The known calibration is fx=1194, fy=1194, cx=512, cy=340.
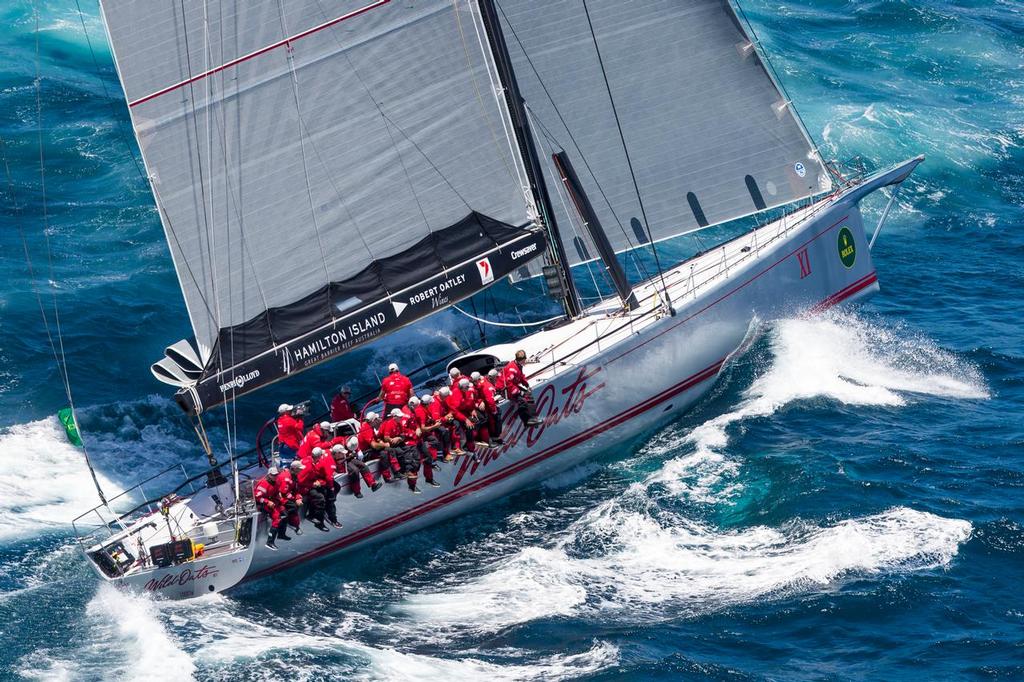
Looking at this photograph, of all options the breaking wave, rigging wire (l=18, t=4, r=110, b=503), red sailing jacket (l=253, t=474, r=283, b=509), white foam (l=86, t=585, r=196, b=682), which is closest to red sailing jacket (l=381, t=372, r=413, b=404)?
red sailing jacket (l=253, t=474, r=283, b=509)

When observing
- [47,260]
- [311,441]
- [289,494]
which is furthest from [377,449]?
[47,260]

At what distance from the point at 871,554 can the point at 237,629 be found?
26.7ft

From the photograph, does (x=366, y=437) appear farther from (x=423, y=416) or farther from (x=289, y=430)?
(x=289, y=430)

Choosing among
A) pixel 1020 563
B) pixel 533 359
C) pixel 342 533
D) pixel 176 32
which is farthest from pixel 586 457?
pixel 176 32

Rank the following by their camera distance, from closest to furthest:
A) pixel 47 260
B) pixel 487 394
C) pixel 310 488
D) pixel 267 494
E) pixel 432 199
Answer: pixel 267 494
pixel 310 488
pixel 487 394
pixel 432 199
pixel 47 260

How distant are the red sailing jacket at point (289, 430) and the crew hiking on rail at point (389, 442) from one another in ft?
0.05

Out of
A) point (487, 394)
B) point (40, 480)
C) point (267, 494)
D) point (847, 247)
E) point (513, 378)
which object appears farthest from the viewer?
point (847, 247)

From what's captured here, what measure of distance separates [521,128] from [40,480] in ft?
30.4

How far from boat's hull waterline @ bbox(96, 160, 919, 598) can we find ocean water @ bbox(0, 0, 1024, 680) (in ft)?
1.12

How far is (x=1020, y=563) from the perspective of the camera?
14.8 m

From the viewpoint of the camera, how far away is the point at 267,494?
16.3 metres

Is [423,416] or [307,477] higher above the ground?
[423,416]

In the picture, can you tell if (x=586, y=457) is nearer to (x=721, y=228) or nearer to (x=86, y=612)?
(x=86, y=612)

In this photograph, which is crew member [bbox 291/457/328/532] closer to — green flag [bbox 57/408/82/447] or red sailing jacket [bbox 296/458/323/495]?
red sailing jacket [bbox 296/458/323/495]
